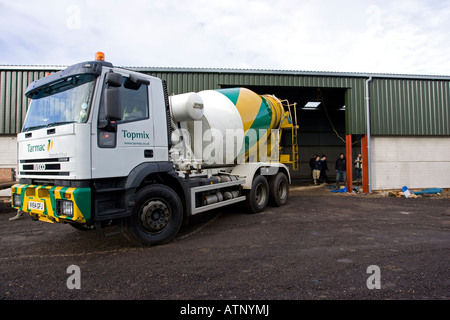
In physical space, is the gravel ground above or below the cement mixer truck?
below

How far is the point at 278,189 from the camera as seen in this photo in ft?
27.7

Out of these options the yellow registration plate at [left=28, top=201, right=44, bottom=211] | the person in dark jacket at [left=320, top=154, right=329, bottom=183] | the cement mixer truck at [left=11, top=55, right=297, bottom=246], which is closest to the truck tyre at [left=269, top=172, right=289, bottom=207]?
the cement mixer truck at [left=11, top=55, right=297, bottom=246]

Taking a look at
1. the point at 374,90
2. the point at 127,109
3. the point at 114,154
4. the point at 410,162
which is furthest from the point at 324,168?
the point at 114,154

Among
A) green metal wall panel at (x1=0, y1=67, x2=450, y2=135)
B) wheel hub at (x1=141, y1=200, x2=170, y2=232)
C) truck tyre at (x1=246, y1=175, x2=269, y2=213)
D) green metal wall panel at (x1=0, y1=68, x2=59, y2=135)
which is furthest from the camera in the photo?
green metal wall panel at (x1=0, y1=67, x2=450, y2=135)

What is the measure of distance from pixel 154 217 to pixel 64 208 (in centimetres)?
130

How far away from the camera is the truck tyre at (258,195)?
24.0 feet

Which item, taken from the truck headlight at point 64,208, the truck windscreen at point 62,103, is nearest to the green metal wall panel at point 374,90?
the truck windscreen at point 62,103

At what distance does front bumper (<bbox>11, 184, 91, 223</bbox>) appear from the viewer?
3.73 metres

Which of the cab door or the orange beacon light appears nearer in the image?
the cab door

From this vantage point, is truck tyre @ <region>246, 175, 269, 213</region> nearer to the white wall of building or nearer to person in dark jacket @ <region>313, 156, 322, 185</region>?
the white wall of building

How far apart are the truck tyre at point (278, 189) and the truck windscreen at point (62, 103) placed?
566 centimetres

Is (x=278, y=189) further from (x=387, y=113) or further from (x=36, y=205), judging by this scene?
(x=387, y=113)

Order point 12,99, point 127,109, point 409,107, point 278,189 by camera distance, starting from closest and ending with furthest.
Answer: point 127,109, point 278,189, point 12,99, point 409,107
